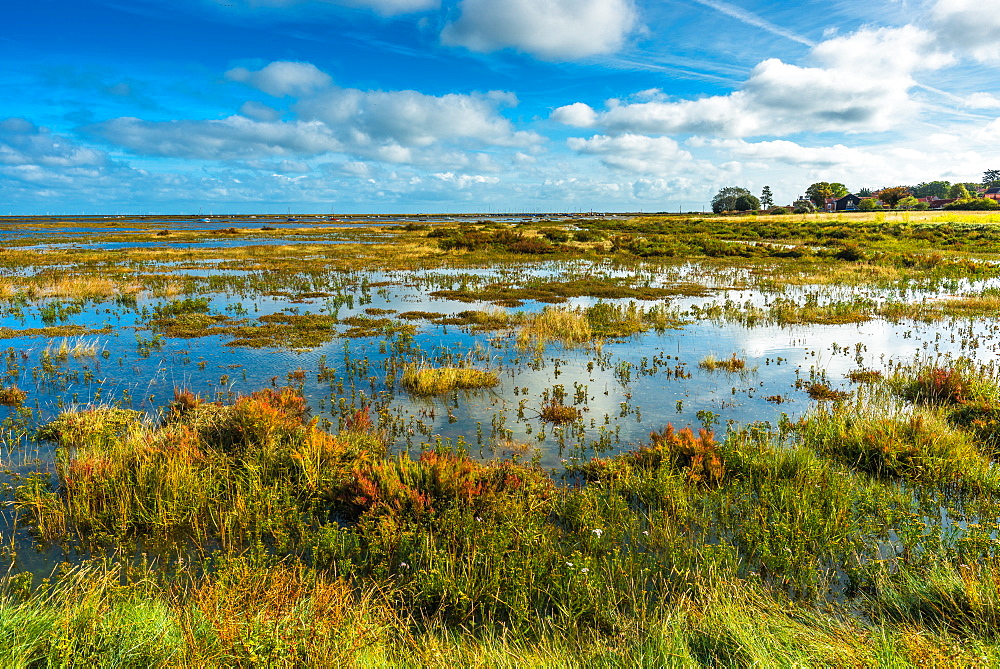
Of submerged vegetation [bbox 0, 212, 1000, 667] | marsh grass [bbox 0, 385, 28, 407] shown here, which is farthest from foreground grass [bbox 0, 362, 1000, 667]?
marsh grass [bbox 0, 385, 28, 407]

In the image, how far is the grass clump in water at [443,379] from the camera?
12.4 meters

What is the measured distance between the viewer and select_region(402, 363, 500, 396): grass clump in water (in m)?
12.4

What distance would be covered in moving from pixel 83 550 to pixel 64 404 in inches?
265

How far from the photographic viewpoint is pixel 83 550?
645 cm

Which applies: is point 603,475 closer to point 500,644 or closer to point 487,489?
point 487,489

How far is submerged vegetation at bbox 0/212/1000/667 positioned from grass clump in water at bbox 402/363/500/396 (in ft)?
0.21

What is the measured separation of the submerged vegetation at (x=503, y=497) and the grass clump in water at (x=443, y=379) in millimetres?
65

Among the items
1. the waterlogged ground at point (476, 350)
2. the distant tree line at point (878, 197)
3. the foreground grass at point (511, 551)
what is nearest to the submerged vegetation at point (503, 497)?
the foreground grass at point (511, 551)

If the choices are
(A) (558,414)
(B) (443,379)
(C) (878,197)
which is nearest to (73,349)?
(B) (443,379)

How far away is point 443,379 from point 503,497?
581cm

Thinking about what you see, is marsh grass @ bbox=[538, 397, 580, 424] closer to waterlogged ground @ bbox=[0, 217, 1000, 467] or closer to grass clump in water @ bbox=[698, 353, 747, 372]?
waterlogged ground @ bbox=[0, 217, 1000, 467]

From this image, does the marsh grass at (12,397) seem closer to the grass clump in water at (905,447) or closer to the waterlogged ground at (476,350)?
the waterlogged ground at (476,350)

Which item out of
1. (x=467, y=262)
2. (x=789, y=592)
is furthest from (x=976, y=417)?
(x=467, y=262)

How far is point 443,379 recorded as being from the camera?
41.1 ft
